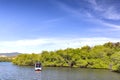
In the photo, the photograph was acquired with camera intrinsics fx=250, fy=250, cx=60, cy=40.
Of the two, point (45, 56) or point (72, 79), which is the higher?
point (45, 56)

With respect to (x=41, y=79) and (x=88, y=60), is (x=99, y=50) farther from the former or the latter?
(x=41, y=79)

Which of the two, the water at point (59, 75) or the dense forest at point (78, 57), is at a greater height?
the dense forest at point (78, 57)

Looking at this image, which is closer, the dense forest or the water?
the water

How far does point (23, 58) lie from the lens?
12950cm

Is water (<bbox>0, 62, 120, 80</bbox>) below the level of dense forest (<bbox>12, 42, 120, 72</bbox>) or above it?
below

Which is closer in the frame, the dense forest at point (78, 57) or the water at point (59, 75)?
the water at point (59, 75)

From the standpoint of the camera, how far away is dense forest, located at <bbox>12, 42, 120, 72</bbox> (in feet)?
343

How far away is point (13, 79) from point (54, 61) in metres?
65.0

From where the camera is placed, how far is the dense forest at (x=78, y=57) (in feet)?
343

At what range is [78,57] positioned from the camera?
372 ft

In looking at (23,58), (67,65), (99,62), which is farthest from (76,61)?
(23,58)

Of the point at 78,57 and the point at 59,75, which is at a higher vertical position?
the point at 78,57

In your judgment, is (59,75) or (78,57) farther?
(78,57)

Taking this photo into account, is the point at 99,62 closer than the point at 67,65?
Yes
